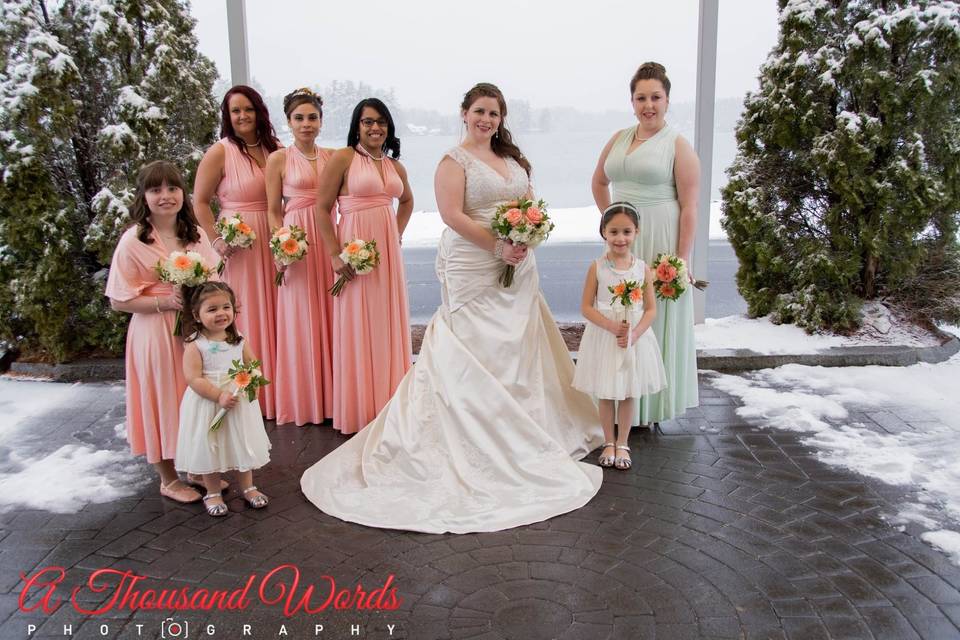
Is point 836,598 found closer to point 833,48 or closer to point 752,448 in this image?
point 752,448

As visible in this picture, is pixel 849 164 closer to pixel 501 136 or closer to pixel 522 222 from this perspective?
pixel 501 136

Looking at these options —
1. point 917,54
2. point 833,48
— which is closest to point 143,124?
point 833,48

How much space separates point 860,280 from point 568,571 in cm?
581

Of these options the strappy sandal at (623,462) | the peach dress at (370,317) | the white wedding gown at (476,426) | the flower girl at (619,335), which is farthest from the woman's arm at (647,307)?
the peach dress at (370,317)

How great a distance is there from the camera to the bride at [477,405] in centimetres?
439

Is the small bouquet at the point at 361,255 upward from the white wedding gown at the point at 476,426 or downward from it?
upward

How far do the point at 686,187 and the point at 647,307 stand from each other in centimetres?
91

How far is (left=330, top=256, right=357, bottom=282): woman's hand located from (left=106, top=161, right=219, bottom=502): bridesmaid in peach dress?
1124 mm

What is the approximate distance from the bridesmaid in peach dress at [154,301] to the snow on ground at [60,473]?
0.45 meters

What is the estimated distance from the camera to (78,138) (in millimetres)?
7156

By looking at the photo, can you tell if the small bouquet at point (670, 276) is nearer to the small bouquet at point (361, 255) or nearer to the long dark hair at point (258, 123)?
the small bouquet at point (361, 255)

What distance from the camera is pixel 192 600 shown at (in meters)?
3.39

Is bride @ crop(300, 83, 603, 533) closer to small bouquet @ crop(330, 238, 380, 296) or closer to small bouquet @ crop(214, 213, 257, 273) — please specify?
small bouquet @ crop(330, 238, 380, 296)

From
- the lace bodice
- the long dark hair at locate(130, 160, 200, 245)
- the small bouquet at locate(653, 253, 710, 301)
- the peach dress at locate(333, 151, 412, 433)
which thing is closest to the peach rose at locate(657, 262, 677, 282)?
the small bouquet at locate(653, 253, 710, 301)
